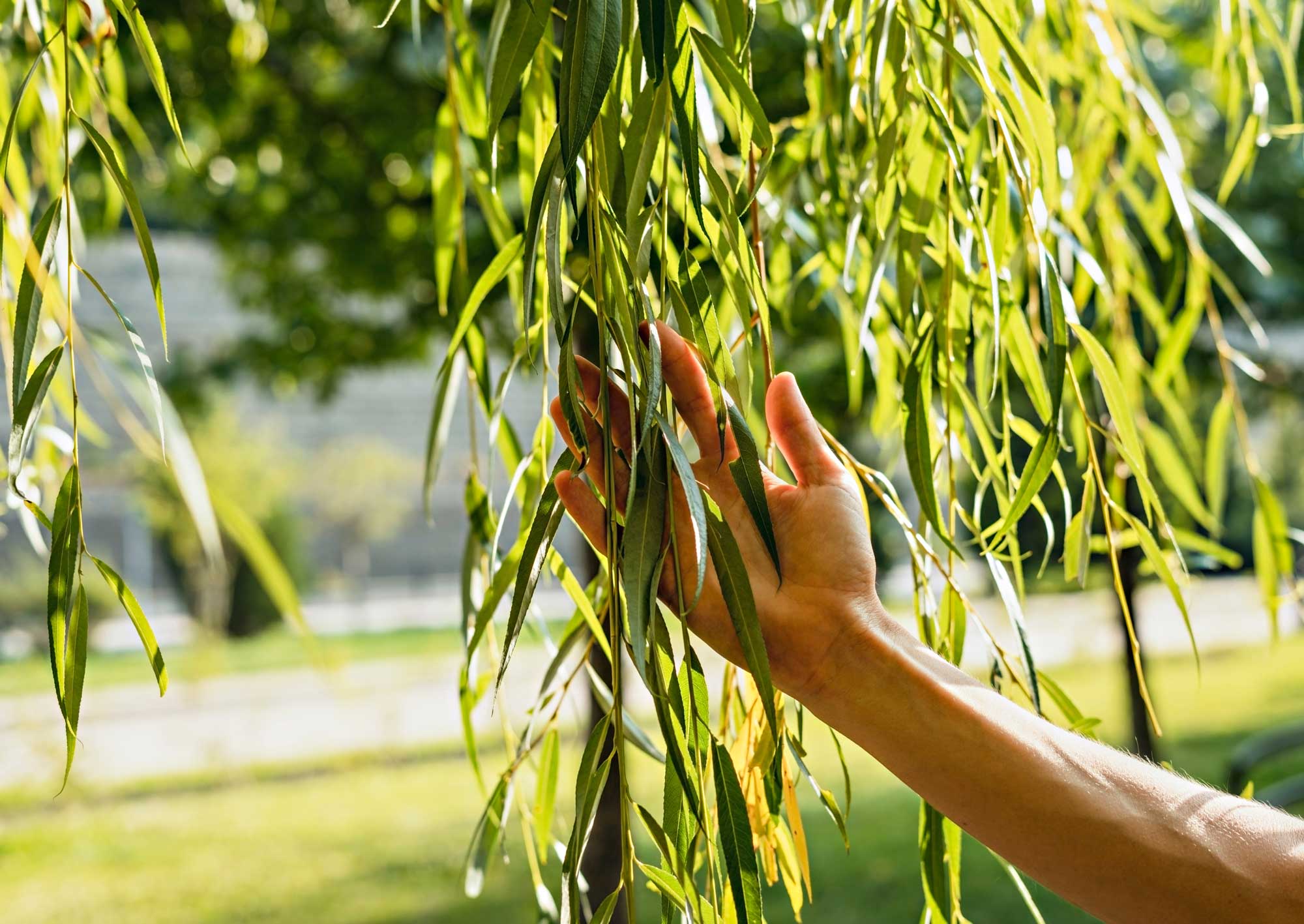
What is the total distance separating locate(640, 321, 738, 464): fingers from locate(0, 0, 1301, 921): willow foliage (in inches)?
0.6

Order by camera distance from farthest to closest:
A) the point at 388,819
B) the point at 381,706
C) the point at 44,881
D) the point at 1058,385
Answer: the point at 381,706 < the point at 388,819 < the point at 44,881 < the point at 1058,385

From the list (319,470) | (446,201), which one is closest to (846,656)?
(446,201)

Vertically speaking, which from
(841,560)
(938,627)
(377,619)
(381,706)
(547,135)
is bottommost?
(377,619)

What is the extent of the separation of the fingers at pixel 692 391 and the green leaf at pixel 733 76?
0.47ft

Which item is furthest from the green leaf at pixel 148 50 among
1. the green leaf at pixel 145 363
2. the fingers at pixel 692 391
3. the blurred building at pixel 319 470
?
the blurred building at pixel 319 470

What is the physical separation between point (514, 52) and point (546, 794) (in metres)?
0.69

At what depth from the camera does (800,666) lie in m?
0.75

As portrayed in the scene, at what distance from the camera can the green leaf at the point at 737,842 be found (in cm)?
60

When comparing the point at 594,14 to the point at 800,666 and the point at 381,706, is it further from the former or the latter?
the point at 381,706

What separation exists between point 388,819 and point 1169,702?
4.63m

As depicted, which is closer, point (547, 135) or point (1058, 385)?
point (1058, 385)

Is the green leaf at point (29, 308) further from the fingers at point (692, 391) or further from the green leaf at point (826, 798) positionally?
the green leaf at point (826, 798)

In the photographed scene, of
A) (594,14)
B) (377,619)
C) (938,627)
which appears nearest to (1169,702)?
(938,627)

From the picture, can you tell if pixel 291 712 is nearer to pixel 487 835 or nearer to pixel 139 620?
pixel 487 835
